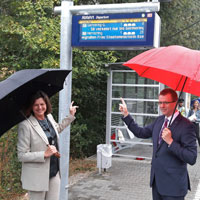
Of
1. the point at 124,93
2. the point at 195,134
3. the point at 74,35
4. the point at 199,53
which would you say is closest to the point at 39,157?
the point at 195,134

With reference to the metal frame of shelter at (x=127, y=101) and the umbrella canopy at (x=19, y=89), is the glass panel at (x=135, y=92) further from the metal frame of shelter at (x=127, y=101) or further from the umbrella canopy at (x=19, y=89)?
the umbrella canopy at (x=19, y=89)

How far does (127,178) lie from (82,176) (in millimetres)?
1088

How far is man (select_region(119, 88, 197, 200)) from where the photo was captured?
9.88ft

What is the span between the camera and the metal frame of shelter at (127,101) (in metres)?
9.45

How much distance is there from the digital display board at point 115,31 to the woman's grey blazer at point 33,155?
193cm

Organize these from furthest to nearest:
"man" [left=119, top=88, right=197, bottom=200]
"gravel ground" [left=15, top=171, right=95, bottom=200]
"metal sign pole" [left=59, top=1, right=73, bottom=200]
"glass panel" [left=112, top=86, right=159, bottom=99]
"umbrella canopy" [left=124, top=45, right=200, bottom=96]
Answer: "glass panel" [left=112, top=86, right=159, bottom=99] < "gravel ground" [left=15, top=171, right=95, bottom=200] < "metal sign pole" [left=59, top=1, right=73, bottom=200] < "man" [left=119, top=88, right=197, bottom=200] < "umbrella canopy" [left=124, top=45, right=200, bottom=96]

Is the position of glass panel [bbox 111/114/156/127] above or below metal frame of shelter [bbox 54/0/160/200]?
below

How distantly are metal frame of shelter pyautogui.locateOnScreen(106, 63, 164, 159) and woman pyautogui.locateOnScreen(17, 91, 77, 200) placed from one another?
6.03m

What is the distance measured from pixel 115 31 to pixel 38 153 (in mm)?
2316

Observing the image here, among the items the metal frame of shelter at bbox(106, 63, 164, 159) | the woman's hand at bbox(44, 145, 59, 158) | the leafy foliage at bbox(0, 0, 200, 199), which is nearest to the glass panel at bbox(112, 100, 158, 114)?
the metal frame of shelter at bbox(106, 63, 164, 159)

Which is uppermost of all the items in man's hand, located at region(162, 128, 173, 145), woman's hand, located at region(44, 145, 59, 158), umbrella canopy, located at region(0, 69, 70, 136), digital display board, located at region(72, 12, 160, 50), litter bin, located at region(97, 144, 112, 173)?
digital display board, located at region(72, 12, 160, 50)

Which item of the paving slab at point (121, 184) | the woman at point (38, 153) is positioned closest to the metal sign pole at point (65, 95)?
the woman at point (38, 153)

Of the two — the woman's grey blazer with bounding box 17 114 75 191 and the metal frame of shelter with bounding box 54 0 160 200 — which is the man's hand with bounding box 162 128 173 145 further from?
the metal frame of shelter with bounding box 54 0 160 200

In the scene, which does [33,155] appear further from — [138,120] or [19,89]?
[138,120]
